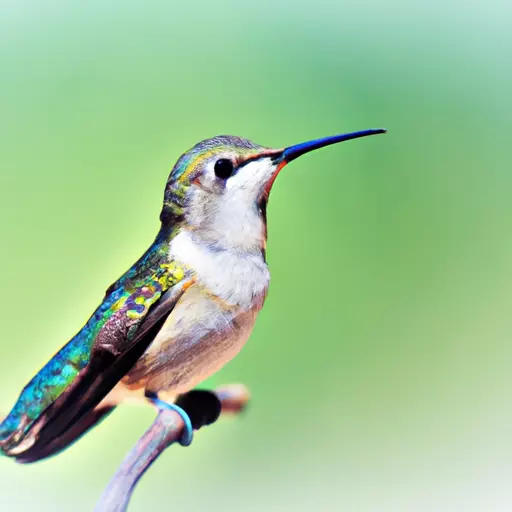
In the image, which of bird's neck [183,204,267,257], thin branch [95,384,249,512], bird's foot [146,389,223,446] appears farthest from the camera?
bird's foot [146,389,223,446]

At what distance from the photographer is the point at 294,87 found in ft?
4.95

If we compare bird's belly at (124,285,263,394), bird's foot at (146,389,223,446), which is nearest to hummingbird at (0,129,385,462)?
bird's belly at (124,285,263,394)

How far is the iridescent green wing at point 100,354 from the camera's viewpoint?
105cm

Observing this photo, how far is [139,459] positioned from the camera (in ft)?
3.40

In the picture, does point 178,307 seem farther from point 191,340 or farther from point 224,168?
point 224,168

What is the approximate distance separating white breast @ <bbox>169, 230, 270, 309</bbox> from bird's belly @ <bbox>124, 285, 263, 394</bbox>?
0.05 ft

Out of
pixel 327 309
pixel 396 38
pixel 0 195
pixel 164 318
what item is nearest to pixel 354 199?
pixel 327 309

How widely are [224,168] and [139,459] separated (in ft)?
1.58

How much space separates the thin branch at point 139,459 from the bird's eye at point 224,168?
407 mm

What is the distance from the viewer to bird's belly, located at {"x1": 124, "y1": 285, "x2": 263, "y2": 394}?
3.49 feet

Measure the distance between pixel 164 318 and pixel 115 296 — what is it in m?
0.10

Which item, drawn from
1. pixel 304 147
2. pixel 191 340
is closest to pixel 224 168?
pixel 304 147

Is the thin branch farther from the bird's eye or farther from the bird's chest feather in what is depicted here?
the bird's eye

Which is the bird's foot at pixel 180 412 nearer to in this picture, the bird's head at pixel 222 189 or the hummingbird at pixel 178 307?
the hummingbird at pixel 178 307
